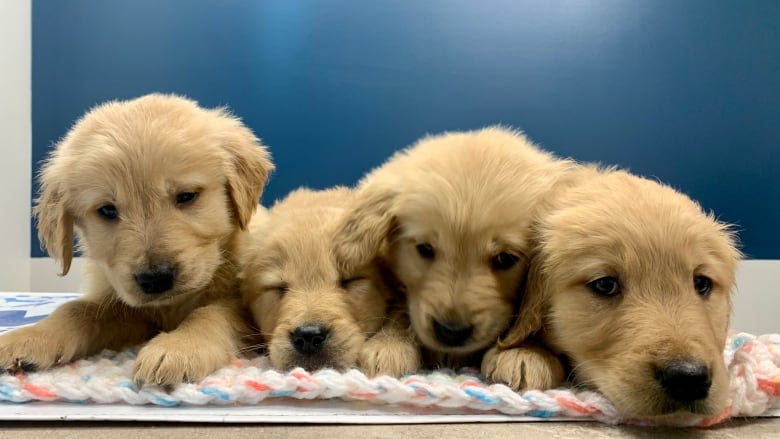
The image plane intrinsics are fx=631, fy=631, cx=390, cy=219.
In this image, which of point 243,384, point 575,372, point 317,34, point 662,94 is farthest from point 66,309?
point 662,94

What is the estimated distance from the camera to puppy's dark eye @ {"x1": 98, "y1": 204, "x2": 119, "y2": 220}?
85.3 inches

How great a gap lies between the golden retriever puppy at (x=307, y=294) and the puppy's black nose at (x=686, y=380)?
871 mm

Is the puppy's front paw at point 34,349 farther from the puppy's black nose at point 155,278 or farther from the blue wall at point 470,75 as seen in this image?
the blue wall at point 470,75

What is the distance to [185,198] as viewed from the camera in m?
2.24

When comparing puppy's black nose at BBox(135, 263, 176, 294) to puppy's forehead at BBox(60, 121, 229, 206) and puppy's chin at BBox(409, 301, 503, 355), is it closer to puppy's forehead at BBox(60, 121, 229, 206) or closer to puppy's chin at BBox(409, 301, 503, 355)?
puppy's forehead at BBox(60, 121, 229, 206)

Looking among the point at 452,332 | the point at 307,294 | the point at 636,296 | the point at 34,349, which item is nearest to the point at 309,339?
the point at 307,294

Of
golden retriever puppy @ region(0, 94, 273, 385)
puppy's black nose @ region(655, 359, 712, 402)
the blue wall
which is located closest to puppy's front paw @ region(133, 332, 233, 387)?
golden retriever puppy @ region(0, 94, 273, 385)

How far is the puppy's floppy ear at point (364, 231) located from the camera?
210cm

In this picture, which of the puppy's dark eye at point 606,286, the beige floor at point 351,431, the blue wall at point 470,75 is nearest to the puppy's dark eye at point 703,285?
the puppy's dark eye at point 606,286

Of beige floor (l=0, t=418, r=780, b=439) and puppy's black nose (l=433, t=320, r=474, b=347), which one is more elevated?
puppy's black nose (l=433, t=320, r=474, b=347)

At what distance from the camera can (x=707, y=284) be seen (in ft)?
5.80

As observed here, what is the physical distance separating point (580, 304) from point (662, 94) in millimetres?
3039

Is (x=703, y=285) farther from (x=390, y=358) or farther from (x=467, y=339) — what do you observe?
(x=390, y=358)

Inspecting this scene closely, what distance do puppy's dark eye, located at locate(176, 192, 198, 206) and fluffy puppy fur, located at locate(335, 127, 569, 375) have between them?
0.56 meters
